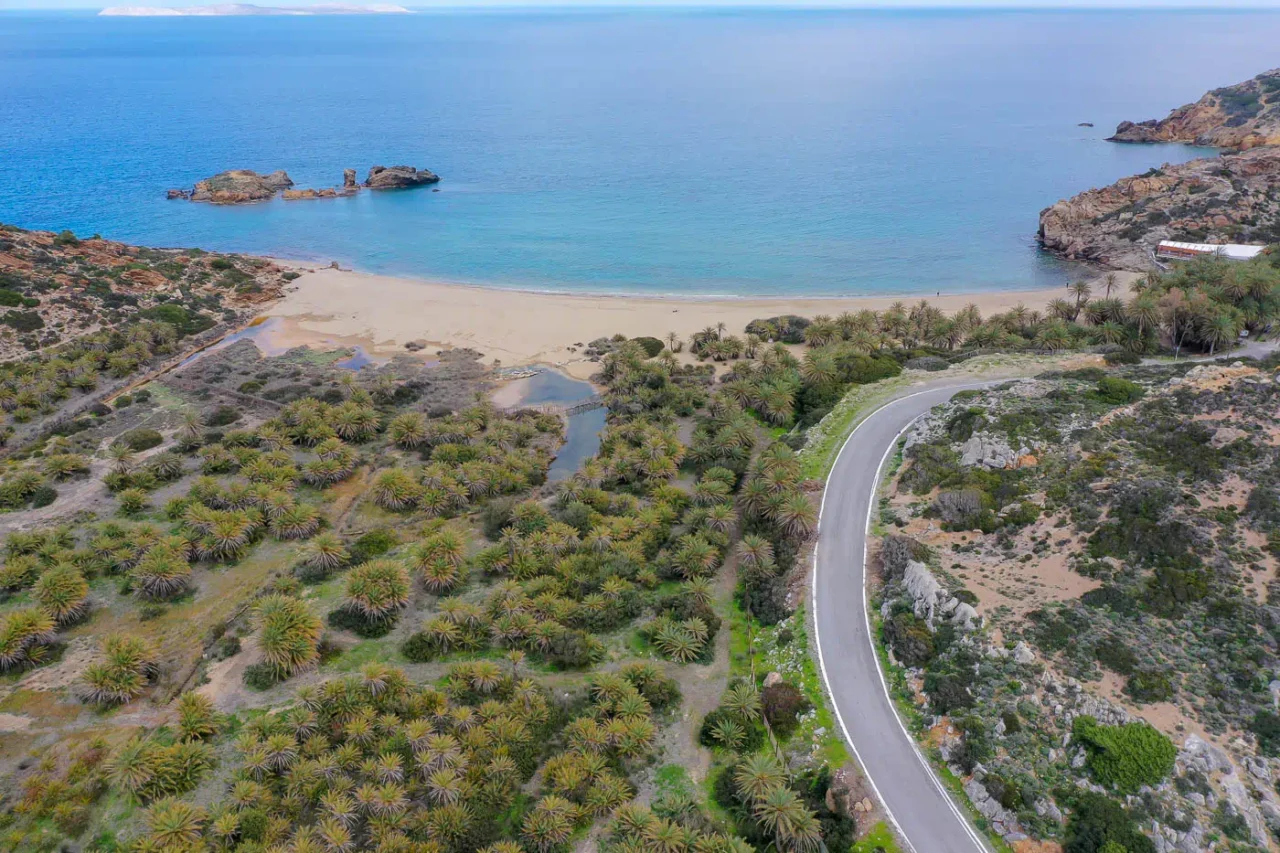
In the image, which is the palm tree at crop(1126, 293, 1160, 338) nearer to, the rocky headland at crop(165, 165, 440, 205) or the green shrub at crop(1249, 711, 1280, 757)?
the green shrub at crop(1249, 711, 1280, 757)

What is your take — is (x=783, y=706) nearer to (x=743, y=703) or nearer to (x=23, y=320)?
(x=743, y=703)

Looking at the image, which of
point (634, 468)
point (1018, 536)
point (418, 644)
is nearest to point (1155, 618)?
point (1018, 536)

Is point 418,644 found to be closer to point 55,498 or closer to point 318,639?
point 318,639

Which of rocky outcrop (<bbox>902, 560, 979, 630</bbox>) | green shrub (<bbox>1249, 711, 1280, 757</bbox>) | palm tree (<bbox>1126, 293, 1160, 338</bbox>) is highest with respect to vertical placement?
palm tree (<bbox>1126, 293, 1160, 338</bbox>)

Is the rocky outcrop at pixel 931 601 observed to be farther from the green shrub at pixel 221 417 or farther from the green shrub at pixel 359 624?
the green shrub at pixel 221 417

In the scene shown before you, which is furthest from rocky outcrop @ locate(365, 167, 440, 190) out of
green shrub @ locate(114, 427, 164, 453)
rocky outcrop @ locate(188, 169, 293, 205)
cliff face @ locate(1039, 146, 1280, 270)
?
cliff face @ locate(1039, 146, 1280, 270)

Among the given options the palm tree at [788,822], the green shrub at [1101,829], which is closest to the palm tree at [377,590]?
the palm tree at [788,822]

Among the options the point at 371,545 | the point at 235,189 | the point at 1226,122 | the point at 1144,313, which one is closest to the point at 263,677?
the point at 371,545

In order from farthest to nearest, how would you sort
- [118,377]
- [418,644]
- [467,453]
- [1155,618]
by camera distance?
[118,377] < [467,453] < [418,644] < [1155,618]
